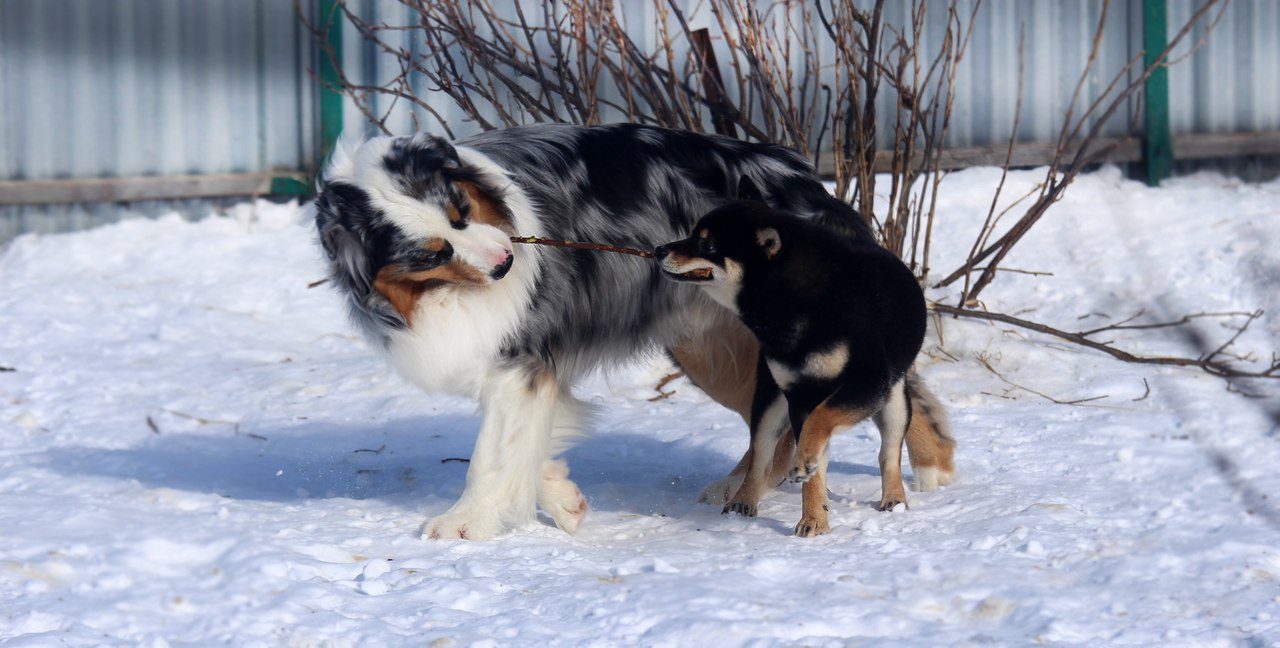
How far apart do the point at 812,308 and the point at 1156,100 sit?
630cm

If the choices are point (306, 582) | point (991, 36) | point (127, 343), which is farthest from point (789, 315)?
point (991, 36)

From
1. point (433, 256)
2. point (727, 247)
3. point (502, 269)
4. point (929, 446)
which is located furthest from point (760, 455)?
point (433, 256)

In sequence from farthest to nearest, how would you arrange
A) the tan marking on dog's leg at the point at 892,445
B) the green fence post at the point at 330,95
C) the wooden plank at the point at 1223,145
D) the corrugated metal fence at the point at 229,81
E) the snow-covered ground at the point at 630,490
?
1. the wooden plank at the point at 1223,145
2. the green fence post at the point at 330,95
3. the corrugated metal fence at the point at 229,81
4. the tan marking on dog's leg at the point at 892,445
5. the snow-covered ground at the point at 630,490

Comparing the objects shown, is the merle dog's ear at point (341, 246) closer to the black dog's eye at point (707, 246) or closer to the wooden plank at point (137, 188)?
the black dog's eye at point (707, 246)

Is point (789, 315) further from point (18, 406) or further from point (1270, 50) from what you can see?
point (1270, 50)

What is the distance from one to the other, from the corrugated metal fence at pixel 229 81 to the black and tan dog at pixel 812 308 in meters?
5.09

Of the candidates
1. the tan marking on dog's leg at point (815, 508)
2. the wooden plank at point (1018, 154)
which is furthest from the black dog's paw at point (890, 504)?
the wooden plank at point (1018, 154)

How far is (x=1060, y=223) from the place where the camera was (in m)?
8.05

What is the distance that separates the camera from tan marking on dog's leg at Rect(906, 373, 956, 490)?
448cm

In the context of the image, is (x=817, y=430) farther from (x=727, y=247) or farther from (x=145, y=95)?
(x=145, y=95)

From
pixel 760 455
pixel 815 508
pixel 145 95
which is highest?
pixel 145 95

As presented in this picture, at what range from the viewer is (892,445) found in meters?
4.18

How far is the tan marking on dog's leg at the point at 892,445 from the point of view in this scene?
4.11 metres

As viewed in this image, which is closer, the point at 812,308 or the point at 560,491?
the point at 812,308
